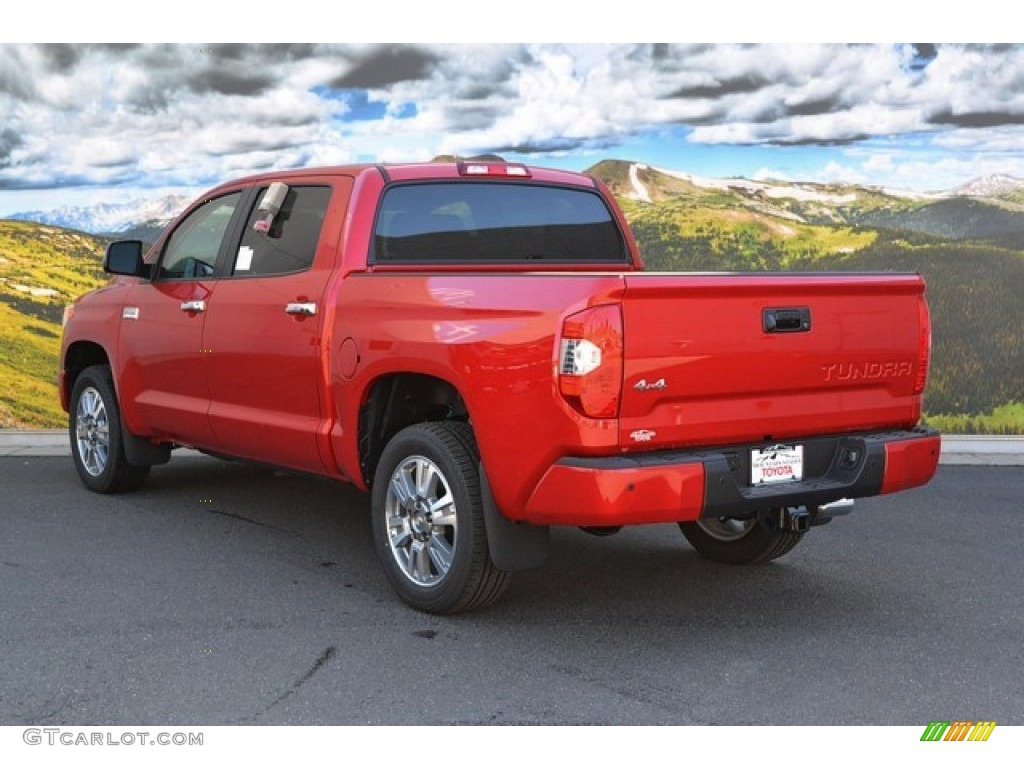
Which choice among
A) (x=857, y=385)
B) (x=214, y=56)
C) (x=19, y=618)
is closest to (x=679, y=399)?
(x=857, y=385)

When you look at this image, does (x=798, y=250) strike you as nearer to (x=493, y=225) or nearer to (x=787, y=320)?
(x=493, y=225)

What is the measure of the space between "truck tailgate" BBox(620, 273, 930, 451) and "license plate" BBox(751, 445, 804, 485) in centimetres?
6

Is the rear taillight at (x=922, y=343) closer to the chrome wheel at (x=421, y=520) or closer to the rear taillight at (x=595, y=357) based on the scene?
the rear taillight at (x=595, y=357)

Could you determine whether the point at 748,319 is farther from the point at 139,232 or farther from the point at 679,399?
the point at 139,232

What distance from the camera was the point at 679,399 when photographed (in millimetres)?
4562

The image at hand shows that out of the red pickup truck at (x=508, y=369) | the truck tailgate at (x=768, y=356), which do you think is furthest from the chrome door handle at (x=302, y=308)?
the truck tailgate at (x=768, y=356)

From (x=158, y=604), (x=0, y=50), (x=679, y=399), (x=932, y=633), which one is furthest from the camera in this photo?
(x=0, y=50)

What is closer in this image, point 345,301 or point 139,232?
point 345,301

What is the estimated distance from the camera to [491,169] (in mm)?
6312

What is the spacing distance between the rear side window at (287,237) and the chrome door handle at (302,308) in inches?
7.7

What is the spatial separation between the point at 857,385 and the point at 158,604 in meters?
3.01

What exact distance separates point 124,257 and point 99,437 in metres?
1.34

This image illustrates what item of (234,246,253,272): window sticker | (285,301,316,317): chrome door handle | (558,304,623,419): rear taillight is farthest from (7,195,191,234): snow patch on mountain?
(558,304,623,419): rear taillight

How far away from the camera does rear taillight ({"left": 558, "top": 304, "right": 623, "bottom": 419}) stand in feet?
14.4
